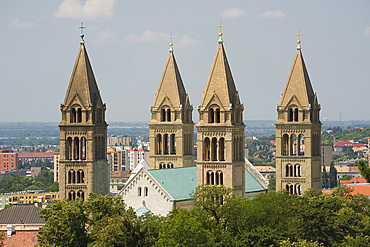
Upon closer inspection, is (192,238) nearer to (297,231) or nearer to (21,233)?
(297,231)

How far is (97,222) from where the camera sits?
9181cm

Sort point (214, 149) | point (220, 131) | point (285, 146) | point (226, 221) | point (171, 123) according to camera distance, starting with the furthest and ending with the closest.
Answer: point (285, 146), point (171, 123), point (214, 149), point (220, 131), point (226, 221)

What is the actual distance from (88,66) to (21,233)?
1920cm

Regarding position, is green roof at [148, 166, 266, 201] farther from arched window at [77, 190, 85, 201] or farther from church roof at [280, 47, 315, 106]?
church roof at [280, 47, 315, 106]

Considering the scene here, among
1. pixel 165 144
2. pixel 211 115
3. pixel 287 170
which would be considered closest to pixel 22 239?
pixel 165 144

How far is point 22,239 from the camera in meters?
104

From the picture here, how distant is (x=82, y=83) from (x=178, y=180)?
14643 millimetres

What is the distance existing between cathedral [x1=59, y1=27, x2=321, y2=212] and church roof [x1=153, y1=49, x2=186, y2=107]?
0.38ft

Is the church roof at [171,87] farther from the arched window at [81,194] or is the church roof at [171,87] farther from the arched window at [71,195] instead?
the arched window at [71,195]

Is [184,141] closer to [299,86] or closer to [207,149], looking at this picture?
[207,149]

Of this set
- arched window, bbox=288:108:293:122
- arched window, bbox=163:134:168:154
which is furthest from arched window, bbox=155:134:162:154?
arched window, bbox=288:108:293:122

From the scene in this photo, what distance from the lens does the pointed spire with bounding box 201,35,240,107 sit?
104062mm

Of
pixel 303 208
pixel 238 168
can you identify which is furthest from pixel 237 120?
pixel 303 208

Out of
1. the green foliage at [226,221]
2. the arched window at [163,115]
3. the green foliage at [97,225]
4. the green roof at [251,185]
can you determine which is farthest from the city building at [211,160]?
the arched window at [163,115]
